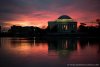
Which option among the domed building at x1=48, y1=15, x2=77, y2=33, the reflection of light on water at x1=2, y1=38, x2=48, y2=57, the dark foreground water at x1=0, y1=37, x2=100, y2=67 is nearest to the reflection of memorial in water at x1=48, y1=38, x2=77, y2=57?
the dark foreground water at x1=0, y1=37, x2=100, y2=67

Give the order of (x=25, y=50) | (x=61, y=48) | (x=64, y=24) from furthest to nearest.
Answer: (x=64, y=24), (x=61, y=48), (x=25, y=50)

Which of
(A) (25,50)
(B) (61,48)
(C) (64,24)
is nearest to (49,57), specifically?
(A) (25,50)

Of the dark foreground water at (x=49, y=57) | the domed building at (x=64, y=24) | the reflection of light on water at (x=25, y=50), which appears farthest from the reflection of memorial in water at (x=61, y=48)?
the domed building at (x=64, y=24)

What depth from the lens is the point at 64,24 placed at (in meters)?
82.1

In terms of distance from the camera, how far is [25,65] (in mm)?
9930

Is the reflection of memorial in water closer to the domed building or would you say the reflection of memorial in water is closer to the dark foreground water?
the dark foreground water

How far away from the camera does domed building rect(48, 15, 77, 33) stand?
8033 centimetres

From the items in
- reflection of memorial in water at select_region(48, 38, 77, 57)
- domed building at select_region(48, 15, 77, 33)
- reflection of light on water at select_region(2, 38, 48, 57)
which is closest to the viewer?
reflection of memorial in water at select_region(48, 38, 77, 57)

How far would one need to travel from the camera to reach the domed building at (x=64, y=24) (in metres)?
80.3

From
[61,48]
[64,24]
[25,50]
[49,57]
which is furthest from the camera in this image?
[64,24]

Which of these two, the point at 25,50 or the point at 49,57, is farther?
the point at 25,50

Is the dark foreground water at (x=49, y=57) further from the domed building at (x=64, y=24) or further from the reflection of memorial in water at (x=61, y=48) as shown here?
the domed building at (x=64, y=24)

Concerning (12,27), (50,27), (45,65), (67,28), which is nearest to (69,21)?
(67,28)

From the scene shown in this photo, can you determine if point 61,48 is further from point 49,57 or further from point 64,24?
point 64,24
